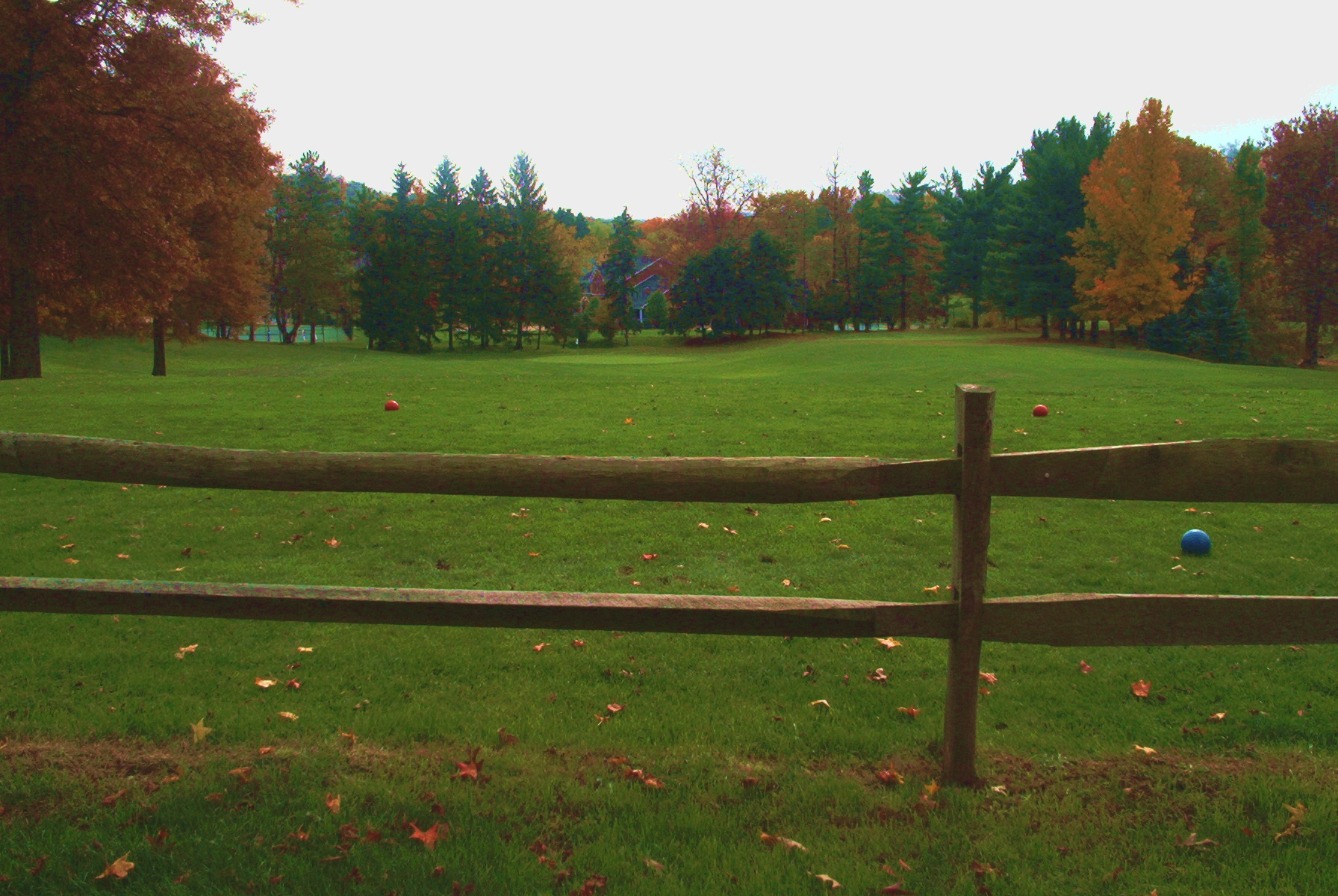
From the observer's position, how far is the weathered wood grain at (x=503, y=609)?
384 centimetres

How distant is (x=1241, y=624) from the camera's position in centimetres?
383

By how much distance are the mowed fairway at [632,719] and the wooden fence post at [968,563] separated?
0.27 metres

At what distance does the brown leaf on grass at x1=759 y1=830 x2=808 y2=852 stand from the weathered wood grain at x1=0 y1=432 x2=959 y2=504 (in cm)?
130

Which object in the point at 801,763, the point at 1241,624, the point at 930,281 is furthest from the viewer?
the point at 930,281

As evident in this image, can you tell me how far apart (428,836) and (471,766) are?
63 centimetres

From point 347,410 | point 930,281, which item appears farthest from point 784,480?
point 930,281

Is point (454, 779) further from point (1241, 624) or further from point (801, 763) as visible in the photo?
point (1241, 624)

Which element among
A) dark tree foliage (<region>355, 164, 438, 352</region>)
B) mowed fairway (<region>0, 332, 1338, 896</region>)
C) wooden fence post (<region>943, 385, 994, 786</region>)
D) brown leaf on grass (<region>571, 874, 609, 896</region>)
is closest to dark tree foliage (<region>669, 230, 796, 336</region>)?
dark tree foliage (<region>355, 164, 438, 352</region>)

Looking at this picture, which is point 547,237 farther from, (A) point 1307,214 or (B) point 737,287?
(A) point 1307,214

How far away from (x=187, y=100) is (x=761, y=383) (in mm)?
17428

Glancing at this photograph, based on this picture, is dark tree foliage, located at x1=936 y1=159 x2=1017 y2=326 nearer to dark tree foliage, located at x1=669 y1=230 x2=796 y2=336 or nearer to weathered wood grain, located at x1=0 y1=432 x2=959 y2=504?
dark tree foliage, located at x1=669 y1=230 x2=796 y2=336

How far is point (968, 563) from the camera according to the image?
385cm

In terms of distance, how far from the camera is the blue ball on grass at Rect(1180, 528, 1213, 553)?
843 cm

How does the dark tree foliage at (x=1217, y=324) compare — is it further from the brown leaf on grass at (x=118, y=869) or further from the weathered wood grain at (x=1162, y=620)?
the brown leaf on grass at (x=118, y=869)
